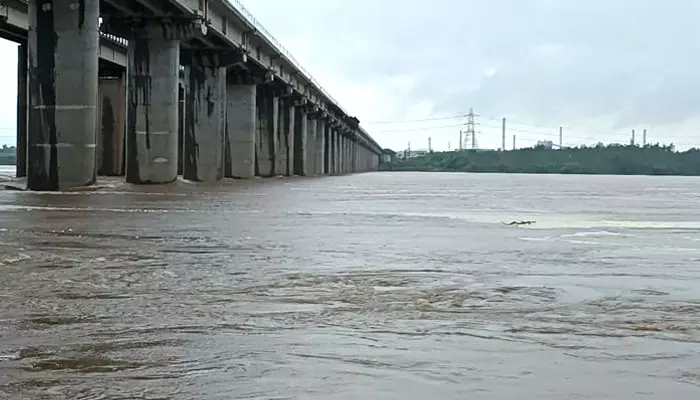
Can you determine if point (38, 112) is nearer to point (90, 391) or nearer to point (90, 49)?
point (90, 49)

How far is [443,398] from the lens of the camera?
5.02 meters

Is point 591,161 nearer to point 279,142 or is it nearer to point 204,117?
point 279,142

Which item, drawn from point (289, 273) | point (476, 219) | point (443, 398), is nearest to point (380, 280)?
point (289, 273)

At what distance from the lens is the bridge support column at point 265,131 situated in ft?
240

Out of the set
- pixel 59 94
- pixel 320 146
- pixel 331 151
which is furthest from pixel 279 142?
pixel 59 94

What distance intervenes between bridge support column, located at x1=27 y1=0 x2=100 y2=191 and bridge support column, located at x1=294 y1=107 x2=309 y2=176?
54566 mm

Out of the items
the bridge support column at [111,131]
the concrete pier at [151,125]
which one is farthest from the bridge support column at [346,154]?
the concrete pier at [151,125]

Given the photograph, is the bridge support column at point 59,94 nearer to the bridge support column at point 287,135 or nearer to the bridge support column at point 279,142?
the bridge support column at point 279,142

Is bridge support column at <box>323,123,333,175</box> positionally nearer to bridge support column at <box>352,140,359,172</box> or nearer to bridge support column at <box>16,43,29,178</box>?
bridge support column at <box>352,140,359,172</box>

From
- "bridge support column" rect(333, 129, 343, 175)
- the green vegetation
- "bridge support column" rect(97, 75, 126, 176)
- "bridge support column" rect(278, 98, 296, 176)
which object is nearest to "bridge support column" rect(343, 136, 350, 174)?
"bridge support column" rect(333, 129, 343, 175)

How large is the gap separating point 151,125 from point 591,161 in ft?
474

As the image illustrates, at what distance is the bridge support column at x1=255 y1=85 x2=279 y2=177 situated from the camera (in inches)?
2879

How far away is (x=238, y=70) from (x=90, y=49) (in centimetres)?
3277

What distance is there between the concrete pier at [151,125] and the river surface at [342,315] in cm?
2581
